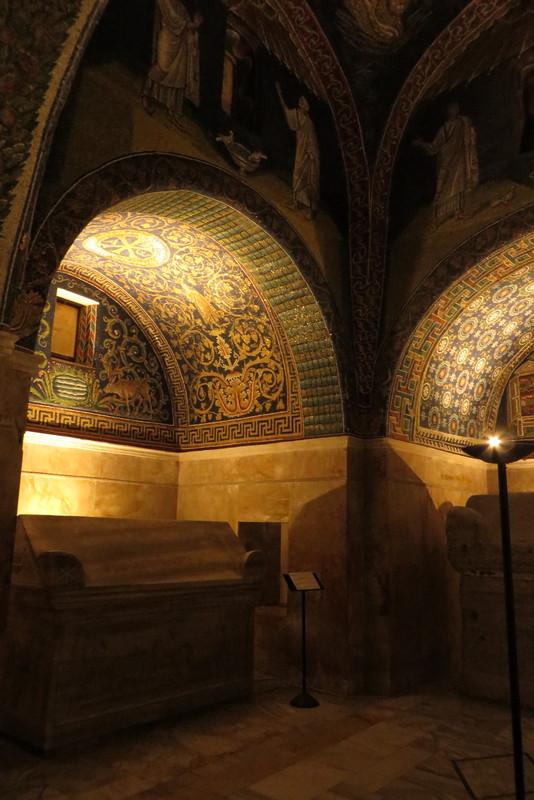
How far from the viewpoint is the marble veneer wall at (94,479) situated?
6398mm

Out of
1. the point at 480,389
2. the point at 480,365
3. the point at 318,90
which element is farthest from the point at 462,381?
the point at 318,90

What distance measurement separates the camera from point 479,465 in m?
7.99

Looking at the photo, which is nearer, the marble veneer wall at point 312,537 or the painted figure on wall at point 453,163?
the marble veneer wall at point 312,537

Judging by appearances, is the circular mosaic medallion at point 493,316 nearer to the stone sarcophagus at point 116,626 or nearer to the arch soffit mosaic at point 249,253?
the arch soffit mosaic at point 249,253

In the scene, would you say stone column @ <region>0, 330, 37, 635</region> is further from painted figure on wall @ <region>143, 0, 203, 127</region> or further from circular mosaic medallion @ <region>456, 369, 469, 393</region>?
circular mosaic medallion @ <region>456, 369, 469, 393</region>

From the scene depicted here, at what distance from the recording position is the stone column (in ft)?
12.6

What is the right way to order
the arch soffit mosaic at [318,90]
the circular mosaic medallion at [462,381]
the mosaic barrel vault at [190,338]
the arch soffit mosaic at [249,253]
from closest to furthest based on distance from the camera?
the arch soffit mosaic at [318,90], the arch soffit mosaic at [249,253], the mosaic barrel vault at [190,338], the circular mosaic medallion at [462,381]

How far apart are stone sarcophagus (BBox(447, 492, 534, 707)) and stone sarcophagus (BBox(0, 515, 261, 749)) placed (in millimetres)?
2073

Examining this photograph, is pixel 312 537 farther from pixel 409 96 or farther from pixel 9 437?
pixel 409 96

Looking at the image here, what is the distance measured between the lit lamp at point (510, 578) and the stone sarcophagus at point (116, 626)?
2713 mm

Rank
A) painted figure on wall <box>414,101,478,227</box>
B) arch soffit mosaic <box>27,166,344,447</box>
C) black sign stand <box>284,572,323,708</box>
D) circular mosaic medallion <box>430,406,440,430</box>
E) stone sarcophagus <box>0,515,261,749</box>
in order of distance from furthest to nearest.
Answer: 1. circular mosaic medallion <box>430,406,440,430</box>
2. painted figure on wall <box>414,101,478,227</box>
3. black sign stand <box>284,572,323,708</box>
4. arch soffit mosaic <box>27,166,344,447</box>
5. stone sarcophagus <box>0,515,261,749</box>

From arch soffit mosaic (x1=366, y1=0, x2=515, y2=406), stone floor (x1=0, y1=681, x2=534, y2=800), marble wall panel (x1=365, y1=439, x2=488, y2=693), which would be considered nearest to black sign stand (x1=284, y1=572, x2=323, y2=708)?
stone floor (x1=0, y1=681, x2=534, y2=800)

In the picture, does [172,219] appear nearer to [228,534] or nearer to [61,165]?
[61,165]

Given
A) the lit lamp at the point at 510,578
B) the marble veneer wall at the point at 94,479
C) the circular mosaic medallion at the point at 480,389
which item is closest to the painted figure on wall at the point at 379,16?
the circular mosaic medallion at the point at 480,389
